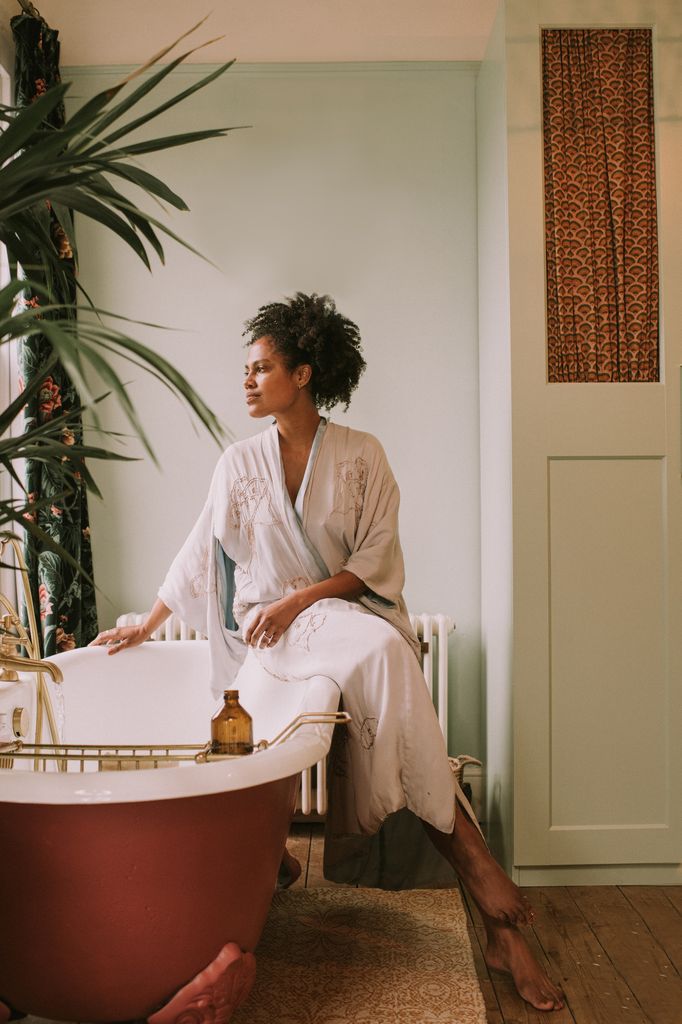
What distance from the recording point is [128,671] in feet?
8.65

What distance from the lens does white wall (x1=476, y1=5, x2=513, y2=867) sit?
266 cm

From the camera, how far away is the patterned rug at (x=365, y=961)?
1837mm

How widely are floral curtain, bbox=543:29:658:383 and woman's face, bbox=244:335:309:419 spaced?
71 cm

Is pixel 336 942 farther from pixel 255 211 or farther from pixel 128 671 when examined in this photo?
pixel 255 211

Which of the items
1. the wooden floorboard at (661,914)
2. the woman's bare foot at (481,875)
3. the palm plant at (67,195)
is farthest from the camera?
the wooden floorboard at (661,914)

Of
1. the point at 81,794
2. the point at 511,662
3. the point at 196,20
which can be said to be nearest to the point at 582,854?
the point at 511,662

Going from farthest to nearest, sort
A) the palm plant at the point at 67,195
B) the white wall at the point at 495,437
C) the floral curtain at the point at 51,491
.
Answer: the floral curtain at the point at 51,491 < the white wall at the point at 495,437 < the palm plant at the point at 67,195

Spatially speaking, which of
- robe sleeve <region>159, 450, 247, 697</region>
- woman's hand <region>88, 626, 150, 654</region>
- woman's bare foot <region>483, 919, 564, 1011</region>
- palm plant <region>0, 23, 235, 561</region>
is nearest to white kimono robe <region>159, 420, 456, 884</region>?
robe sleeve <region>159, 450, 247, 697</region>

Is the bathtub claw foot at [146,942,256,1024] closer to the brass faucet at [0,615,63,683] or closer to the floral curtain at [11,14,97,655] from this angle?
the brass faucet at [0,615,63,683]

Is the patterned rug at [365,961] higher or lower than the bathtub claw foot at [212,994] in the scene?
lower

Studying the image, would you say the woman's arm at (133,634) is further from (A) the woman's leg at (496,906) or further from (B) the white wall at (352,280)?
(A) the woman's leg at (496,906)

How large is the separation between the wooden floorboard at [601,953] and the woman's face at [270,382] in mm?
1308

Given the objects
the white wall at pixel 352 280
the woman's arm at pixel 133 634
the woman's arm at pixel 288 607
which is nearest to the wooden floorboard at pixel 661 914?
the white wall at pixel 352 280

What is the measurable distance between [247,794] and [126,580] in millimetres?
1800
